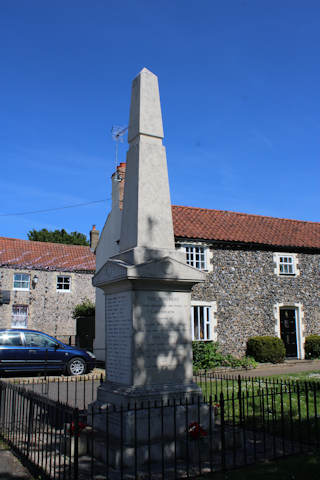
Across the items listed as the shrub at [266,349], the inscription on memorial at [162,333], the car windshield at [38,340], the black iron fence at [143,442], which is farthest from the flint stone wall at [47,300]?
the inscription on memorial at [162,333]

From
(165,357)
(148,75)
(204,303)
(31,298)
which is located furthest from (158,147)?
(31,298)

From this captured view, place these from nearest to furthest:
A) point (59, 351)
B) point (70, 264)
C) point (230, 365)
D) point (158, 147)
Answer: point (158, 147)
point (59, 351)
point (230, 365)
point (70, 264)

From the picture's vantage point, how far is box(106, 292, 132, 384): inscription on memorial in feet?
21.4

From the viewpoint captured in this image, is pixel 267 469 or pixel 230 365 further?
pixel 230 365

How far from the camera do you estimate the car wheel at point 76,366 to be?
600 inches

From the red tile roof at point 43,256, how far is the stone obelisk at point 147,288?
21545mm

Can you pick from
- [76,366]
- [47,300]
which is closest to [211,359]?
[76,366]

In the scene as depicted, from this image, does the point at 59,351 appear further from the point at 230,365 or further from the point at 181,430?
the point at 181,430

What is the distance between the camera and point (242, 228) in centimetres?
2142

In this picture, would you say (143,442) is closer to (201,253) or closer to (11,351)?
(11,351)

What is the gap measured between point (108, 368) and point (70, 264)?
74.5ft

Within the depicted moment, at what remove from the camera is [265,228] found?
22250mm

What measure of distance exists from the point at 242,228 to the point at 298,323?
17.6 feet

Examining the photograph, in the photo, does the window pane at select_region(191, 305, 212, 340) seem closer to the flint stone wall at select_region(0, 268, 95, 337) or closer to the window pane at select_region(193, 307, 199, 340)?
the window pane at select_region(193, 307, 199, 340)
